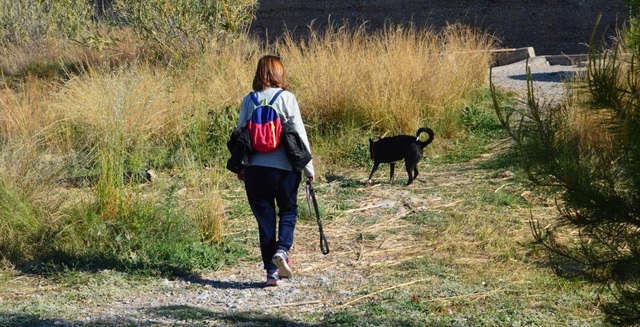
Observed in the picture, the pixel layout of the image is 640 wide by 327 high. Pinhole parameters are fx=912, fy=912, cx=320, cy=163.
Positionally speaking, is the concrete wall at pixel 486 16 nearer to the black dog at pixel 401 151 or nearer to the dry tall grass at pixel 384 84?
the dry tall grass at pixel 384 84

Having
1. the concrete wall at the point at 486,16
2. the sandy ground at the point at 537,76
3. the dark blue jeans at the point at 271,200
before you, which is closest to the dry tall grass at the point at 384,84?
the sandy ground at the point at 537,76

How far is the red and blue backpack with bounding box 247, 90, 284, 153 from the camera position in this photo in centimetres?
593

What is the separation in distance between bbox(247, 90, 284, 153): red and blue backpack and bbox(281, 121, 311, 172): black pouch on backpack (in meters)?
0.04

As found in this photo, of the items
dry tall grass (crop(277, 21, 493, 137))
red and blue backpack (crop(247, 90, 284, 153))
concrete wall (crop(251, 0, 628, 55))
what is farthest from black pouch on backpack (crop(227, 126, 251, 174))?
concrete wall (crop(251, 0, 628, 55))

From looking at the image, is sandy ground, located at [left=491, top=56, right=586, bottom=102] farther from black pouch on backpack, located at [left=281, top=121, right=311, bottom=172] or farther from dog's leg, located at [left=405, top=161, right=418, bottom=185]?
black pouch on backpack, located at [left=281, top=121, right=311, bottom=172]

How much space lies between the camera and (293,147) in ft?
19.4

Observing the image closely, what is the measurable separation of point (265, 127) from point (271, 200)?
56 centimetres

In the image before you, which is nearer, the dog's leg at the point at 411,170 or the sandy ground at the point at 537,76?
the dog's leg at the point at 411,170

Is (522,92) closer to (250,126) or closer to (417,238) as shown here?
(417,238)

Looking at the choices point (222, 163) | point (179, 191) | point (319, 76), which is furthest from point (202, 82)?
point (179, 191)

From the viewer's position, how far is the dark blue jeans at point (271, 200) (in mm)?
6070

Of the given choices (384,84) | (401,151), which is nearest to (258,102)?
(401,151)

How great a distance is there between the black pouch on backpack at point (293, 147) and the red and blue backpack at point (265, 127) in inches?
1.6

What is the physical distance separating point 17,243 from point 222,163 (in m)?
3.08
